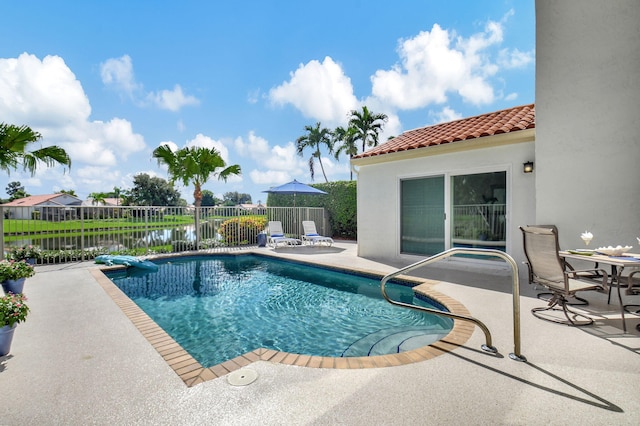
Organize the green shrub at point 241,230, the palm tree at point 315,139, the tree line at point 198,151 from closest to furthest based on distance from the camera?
the tree line at point 198,151 < the green shrub at point 241,230 < the palm tree at point 315,139

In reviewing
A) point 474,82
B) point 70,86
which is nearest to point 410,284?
point 474,82

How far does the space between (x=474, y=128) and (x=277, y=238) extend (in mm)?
8726

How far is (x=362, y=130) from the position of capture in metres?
27.3

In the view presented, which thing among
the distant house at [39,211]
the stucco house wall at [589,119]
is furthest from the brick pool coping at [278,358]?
the distant house at [39,211]

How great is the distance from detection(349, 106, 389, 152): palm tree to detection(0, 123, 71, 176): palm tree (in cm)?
2231

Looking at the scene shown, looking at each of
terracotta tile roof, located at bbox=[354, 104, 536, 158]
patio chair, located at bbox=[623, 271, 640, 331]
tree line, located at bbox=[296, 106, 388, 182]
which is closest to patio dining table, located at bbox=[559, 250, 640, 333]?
patio chair, located at bbox=[623, 271, 640, 331]

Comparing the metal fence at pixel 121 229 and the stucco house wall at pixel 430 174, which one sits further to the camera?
the metal fence at pixel 121 229

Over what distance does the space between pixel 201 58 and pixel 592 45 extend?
12953mm

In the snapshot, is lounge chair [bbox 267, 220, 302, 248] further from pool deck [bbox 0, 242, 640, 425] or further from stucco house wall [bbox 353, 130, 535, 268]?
pool deck [bbox 0, 242, 640, 425]

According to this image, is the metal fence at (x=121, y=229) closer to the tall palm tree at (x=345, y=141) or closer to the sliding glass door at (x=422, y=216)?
the sliding glass door at (x=422, y=216)

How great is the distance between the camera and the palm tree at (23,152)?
731 centimetres

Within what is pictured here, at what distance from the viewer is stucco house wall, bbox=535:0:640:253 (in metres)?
5.06

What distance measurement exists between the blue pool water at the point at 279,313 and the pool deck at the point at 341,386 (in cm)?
95

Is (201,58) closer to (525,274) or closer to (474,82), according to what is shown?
(474,82)
